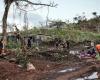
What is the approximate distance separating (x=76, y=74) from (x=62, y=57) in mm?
5852

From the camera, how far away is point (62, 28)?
3094 centimetres

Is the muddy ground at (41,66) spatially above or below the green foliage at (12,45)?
below

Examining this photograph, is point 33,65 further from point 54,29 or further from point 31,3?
point 54,29

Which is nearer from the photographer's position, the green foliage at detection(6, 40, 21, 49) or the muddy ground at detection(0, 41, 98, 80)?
the muddy ground at detection(0, 41, 98, 80)

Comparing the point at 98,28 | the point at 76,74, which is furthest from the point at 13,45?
the point at 98,28

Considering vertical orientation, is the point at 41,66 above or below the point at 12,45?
below

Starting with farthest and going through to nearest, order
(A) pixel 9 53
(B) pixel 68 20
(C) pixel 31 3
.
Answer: (B) pixel 68 20 < (C) pixel 31 3 < (A) pixel 9 53

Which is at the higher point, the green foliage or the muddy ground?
the green foliage

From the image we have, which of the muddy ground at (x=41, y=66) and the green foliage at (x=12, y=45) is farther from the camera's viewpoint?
the green foliage at (x=12, y=45)

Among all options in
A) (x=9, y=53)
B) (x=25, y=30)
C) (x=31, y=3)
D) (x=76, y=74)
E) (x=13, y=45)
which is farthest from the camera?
(x=25, y=30)

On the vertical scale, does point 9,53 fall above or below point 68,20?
below

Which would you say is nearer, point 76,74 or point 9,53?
point 76,74

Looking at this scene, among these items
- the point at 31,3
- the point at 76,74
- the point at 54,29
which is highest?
the point at 31,3

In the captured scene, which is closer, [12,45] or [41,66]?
[41,66]
